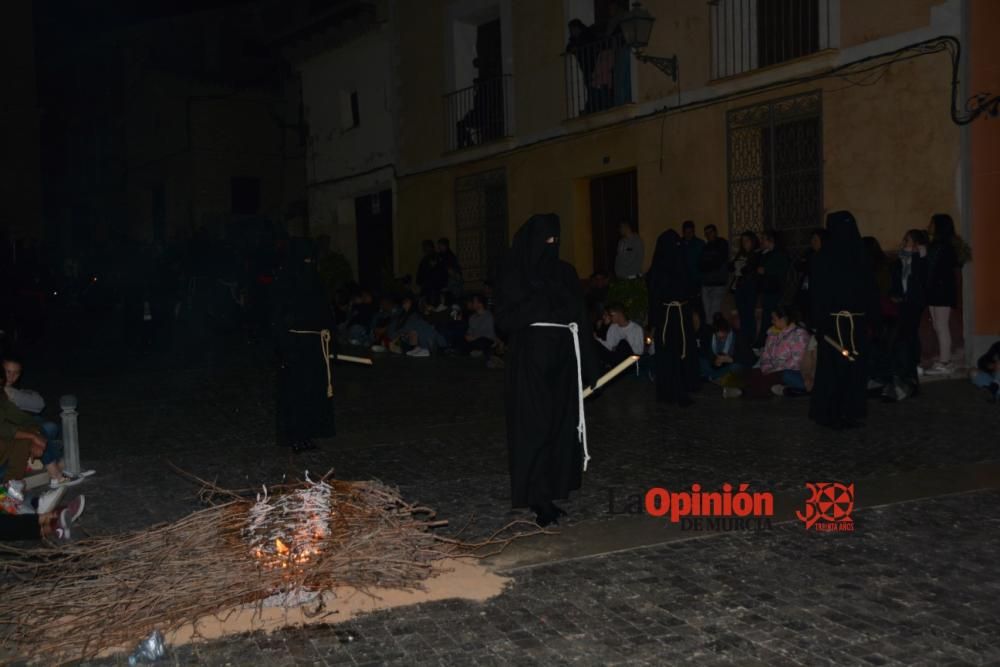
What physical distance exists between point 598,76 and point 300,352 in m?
9.95

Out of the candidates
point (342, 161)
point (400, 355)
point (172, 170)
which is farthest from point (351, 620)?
point (172, 170)

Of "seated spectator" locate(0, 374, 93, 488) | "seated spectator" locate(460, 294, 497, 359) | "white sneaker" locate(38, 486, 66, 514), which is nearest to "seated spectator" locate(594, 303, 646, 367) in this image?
"seated spectator" locate(460, 294, 497, 359)

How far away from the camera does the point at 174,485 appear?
7598 mm

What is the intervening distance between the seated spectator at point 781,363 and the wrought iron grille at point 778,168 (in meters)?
2.66

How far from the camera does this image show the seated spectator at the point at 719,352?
12.3 meters

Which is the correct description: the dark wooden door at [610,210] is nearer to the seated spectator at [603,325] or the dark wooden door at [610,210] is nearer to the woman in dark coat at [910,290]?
the seated spectator at [603,325]

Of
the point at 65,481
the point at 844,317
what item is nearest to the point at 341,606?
the point at 65,481

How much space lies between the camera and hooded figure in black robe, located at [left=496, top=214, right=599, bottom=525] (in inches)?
238

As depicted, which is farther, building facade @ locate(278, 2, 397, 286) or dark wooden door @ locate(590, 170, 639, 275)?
building facade @ locate(278, 2, 397, 286)

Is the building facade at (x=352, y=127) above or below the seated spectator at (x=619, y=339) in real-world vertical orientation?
above

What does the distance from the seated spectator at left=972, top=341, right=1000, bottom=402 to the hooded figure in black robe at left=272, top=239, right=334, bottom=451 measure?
646cm

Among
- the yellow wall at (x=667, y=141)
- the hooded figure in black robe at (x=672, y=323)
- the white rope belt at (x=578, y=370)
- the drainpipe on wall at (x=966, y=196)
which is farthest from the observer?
the yellow wall at (x=667, y=141)

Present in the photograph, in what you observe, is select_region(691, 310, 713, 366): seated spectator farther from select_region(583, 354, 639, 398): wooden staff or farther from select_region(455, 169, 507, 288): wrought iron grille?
select_region(455, 169, 507, 288): wrought iron grille

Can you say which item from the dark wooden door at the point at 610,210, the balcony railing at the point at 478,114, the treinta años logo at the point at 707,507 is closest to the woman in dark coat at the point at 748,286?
the dark wooden door at the point at 610,210
